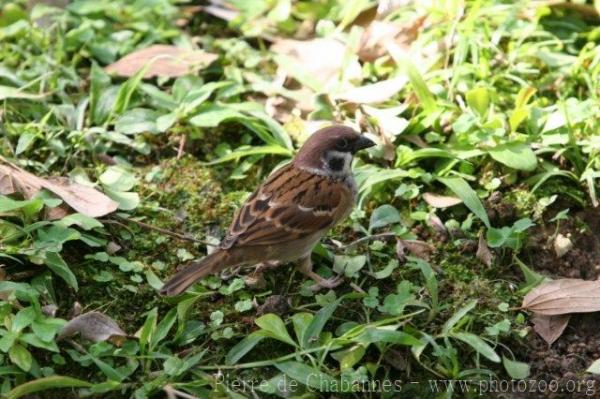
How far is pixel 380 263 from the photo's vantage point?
4.88 meters

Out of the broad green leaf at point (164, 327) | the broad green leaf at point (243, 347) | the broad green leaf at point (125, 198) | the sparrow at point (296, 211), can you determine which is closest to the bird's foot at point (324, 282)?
the sparrow at point (296, 211)

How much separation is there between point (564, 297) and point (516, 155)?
0.98 m

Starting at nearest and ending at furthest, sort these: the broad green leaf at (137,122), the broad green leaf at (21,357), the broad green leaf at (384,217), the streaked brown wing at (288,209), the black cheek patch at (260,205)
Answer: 1. the broad green leaf at (21,357)
2. the streaked brown wing at (288,209)
3. the black cheek patch at (260,205)
4. the broad green leaf at (384,217)
5. the broad green leaf at (137,122)

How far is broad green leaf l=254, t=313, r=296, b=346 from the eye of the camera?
13.9 feet

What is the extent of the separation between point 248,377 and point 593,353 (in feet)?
→ 5.43

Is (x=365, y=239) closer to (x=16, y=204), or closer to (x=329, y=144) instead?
(x=329, y=144)

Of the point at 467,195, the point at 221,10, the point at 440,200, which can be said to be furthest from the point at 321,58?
the point at 467,195

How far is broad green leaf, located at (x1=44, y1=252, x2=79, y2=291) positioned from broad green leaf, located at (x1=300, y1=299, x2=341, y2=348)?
115 centimetres

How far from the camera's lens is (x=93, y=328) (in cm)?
425

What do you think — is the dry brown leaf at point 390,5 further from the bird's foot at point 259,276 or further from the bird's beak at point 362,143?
the bird's foot at point 259,276

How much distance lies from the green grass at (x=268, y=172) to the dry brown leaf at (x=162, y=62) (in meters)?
0.08

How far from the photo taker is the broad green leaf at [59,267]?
4.45 m

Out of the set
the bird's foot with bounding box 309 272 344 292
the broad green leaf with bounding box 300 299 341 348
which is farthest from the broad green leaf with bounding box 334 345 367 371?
the bird's foot with bounding box 309 272 344 292

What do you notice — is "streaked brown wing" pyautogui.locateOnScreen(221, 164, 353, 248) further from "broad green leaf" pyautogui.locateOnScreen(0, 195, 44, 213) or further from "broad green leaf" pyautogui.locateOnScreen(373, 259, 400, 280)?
"broad green leaf" pyautogui.locateOnScreen(0, 195, 44, 213)
